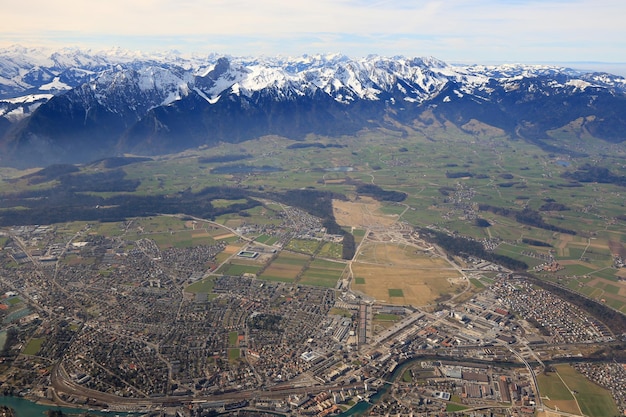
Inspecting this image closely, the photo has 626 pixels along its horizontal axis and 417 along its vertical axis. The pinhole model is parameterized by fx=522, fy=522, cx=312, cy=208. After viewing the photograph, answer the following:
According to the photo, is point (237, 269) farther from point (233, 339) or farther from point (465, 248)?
point (465, 248)

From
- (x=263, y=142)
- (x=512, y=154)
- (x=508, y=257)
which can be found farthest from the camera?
(x=263, y=142)

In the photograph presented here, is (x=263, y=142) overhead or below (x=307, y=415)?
below

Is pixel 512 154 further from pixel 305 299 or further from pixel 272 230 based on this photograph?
pixel 305 299

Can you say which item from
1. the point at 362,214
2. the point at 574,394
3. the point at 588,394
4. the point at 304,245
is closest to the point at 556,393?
the point at 574,394

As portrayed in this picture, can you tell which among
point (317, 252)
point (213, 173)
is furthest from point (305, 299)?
point (213, 173)

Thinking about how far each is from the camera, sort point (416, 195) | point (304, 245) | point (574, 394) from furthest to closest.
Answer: point (416, 195) → point (304, 245) → point (574, 394)

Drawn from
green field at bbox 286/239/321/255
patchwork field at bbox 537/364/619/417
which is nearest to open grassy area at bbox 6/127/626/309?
green field at bbox 286/239/321/255

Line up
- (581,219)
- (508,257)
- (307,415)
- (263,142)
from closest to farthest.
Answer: (307,415)
(508,257)
(581,219)
(263,142)

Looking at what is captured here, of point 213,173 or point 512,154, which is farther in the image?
point 512,154

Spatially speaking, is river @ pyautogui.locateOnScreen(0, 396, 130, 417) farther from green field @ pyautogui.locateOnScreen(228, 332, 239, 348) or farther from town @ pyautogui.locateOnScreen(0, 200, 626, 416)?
green field @ pyautogui.locateOnScreen(228, 332, 239, 348)
